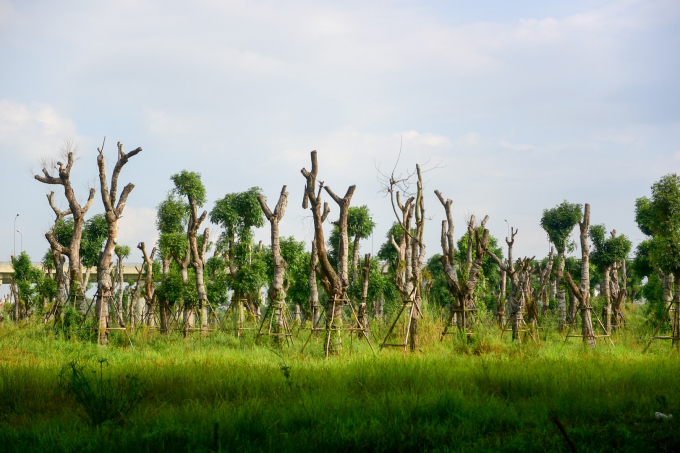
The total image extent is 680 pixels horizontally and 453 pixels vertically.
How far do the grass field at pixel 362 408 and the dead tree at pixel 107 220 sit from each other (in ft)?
25.7

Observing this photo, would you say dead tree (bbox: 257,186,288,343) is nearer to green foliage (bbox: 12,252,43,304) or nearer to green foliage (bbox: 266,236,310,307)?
green foliage (bbox: 266,236,310,307)

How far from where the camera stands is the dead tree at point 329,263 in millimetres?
15961

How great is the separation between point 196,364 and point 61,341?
828 cm

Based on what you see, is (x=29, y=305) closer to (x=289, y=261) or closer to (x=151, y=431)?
(x=289, y=261)

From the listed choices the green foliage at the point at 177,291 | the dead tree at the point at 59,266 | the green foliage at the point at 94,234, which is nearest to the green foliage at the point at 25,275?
the green foliage at the point at 94,234

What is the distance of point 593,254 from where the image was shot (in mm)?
32938

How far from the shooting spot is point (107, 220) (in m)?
19.5

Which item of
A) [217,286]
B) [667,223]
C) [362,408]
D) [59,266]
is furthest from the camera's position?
[217,286]

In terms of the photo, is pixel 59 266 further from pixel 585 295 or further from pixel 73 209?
pixel 585 295

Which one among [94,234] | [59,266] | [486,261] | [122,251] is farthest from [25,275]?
[486,261]

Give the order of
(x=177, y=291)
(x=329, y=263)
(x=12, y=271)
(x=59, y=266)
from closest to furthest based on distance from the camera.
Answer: (x=329, y=263)
(x=59, y=266)
(x=177, y=291)
(x=12, y=271)

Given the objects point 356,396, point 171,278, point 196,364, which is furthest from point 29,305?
point 356,396

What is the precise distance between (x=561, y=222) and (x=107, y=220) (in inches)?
954

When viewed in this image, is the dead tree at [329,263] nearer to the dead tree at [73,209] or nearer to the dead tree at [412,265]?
the dead tree at [412,265]
